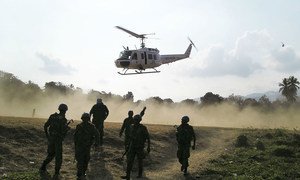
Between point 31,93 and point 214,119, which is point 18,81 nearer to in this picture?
point 31,93

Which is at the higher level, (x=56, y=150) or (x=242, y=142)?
(x=242, y=142)

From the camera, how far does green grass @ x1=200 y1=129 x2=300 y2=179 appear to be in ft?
60.6

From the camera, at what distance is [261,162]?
21.1m

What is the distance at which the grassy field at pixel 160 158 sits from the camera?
1670cm

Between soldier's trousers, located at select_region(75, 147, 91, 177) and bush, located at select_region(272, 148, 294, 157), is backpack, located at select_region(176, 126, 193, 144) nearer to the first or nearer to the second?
soldier's trousers, located at select_region(75, 147, 91, 177)

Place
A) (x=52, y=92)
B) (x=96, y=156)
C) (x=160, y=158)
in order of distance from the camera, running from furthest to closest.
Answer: (x=52, y=92), (x=160, y=158), (x=96, y=156)

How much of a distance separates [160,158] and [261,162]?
207 inches

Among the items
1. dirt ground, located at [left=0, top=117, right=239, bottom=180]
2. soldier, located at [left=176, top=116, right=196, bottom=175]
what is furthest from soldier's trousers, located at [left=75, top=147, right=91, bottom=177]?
soldier, located at [left=176, top=116, right=196, bottom=175]

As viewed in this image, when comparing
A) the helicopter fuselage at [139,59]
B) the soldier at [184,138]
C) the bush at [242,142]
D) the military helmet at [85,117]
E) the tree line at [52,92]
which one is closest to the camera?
the military helmet at [85,117]

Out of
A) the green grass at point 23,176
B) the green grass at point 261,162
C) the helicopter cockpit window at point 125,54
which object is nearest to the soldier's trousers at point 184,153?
Answer: the green grass at point 261,162

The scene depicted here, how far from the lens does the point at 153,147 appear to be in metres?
23.6

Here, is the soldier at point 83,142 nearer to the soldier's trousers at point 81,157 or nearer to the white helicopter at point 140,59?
the soldier's trousers at point 81,157

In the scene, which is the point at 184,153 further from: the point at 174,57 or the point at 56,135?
the point at 174,57

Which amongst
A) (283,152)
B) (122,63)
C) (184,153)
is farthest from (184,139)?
(122,63)
